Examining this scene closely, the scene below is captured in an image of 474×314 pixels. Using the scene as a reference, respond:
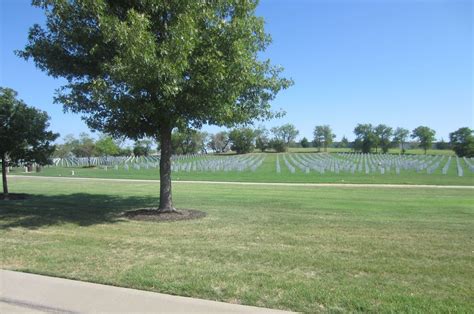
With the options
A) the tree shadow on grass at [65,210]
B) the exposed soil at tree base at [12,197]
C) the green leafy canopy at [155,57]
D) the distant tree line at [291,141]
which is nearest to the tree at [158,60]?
the green leafy canopy at [155,57]

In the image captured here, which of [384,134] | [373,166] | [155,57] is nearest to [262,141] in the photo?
[384,134]

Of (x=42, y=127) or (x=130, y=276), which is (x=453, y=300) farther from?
(x=42, y=127)

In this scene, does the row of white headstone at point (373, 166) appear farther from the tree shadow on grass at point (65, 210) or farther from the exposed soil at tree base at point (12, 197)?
the exposed soil at tree base at point (12, 197)

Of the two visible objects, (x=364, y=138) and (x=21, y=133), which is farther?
(x=364, y=138)

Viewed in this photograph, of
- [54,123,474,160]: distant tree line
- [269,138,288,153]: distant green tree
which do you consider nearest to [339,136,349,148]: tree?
[54,123,474,160]: distant tree line

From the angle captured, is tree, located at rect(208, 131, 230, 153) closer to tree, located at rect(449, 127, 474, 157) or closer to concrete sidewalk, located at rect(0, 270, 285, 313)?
tree, located at rect(449, 127, 474, 157)

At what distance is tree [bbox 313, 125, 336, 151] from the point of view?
437 feet

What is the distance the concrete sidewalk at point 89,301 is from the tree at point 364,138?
116992 mm

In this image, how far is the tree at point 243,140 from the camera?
110750 millimetres

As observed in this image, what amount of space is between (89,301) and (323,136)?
133 m

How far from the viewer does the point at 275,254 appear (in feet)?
21.1

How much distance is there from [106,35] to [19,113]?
334 inches

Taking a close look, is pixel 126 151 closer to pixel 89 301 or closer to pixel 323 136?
pixel 323 136

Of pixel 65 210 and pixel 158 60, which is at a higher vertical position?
pixel 158 60
